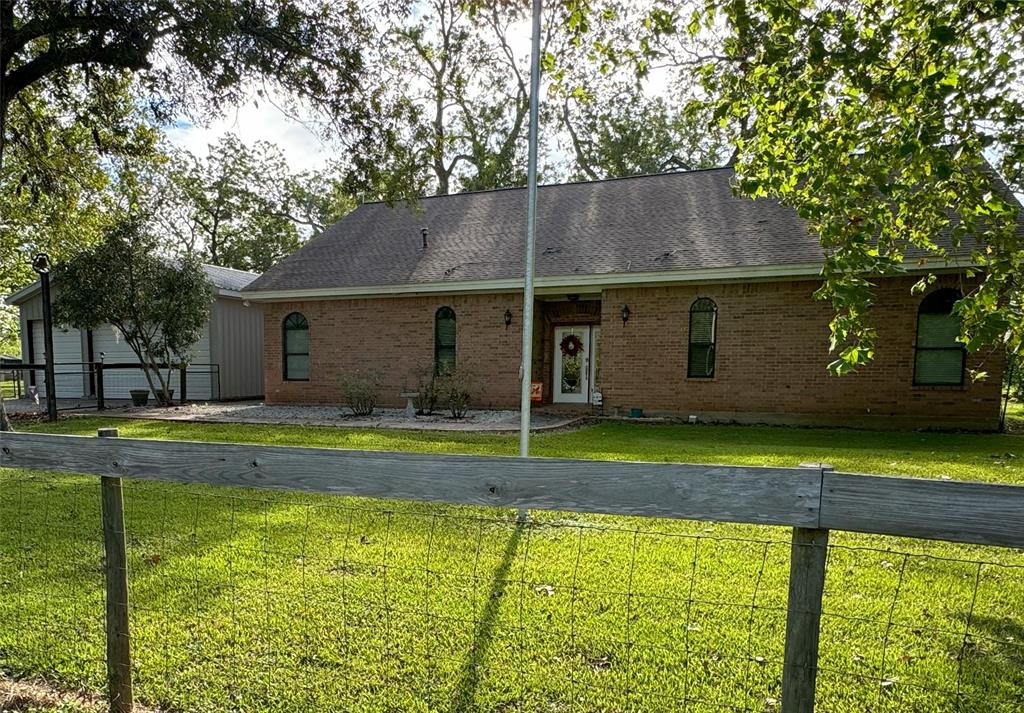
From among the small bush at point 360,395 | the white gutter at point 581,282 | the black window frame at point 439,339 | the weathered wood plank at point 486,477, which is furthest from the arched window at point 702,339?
the weathered wood plank at point 486,477

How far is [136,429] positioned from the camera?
1099cm

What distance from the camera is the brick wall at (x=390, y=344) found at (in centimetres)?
1369

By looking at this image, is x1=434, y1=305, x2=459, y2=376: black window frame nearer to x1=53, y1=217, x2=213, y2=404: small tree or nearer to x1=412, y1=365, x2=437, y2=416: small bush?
x1=412, y1=365, x2=437, y2=416: small bush

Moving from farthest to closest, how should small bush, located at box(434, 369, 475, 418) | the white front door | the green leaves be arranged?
1. the white front door
2. small bush, located at box(434, 369, 475, 418)
3. the green leaves

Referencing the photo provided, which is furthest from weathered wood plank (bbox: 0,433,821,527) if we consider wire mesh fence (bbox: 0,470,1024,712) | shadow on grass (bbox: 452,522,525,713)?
shadow on grass (bbox: 452,522,525,713)

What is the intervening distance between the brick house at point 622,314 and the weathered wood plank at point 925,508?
9586 mm

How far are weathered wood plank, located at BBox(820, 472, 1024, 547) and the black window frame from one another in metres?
12.5

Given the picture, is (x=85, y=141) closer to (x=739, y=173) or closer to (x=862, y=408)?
(x=739, y=173)

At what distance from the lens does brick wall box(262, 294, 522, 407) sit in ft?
44.9

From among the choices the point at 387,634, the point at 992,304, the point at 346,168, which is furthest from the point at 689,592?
the point at 346,168

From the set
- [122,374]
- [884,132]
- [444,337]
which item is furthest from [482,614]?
[122,374]

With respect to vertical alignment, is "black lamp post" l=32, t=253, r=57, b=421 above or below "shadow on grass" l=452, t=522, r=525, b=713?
above

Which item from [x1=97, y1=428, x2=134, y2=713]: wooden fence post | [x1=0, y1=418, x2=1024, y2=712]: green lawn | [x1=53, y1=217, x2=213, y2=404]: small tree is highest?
[x1=53, y1=217, x2=213, y2=404]: small tree

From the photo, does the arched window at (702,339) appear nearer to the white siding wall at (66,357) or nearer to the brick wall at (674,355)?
the brick wall at (674,355)
